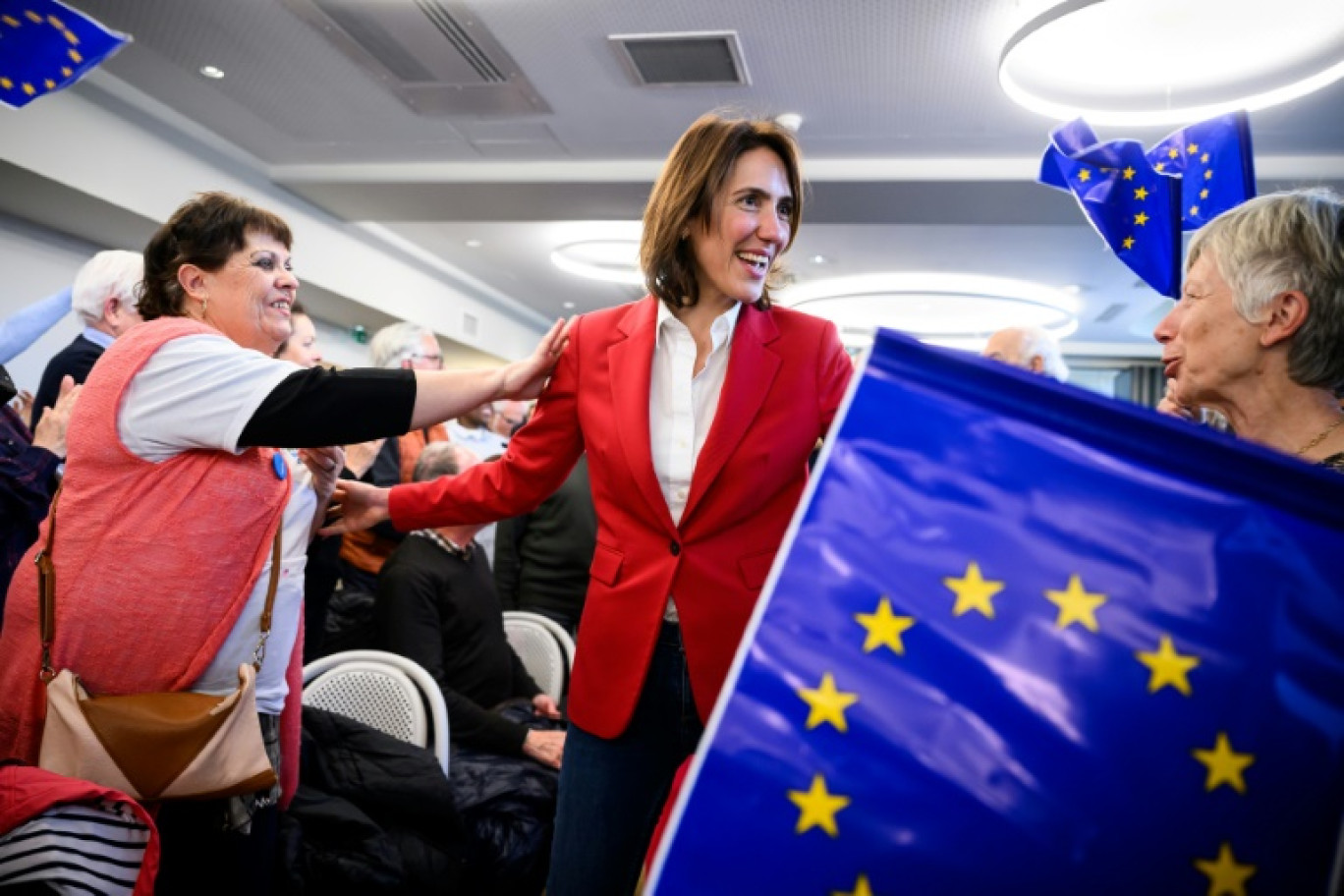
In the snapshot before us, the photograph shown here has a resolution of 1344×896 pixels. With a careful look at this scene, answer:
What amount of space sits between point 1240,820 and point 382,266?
8.71 meters

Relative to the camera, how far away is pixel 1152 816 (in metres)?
0.63

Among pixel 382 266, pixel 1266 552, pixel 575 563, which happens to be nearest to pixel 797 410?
pixel 1266 552

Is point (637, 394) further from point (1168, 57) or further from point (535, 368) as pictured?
point (1168, 57)

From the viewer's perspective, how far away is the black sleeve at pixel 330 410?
1355 millimetres

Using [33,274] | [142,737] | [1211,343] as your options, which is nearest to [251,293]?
[142,737]

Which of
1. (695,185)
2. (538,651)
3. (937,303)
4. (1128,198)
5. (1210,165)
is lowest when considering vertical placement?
(538,651)

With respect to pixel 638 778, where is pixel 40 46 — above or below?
above

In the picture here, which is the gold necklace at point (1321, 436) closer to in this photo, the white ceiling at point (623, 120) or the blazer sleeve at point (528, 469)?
the blazer sleeve at point (528, 469)

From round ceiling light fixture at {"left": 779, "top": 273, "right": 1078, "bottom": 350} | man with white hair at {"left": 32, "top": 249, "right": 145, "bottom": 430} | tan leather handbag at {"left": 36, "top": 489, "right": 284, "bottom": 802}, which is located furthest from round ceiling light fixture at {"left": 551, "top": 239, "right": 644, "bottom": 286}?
tan leather handbag at {"left": 36, "top": 489, "right": 284, "bottom": 802}

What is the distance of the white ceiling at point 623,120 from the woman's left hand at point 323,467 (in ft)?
10.5

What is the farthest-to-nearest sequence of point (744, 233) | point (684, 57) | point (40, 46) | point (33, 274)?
1. point (33, 274)
2. point (684, 57)
3. point (40, 46)
4. point (744, 233)

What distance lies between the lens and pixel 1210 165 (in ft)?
7.80

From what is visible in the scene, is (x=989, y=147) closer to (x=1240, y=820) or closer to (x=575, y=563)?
(x=575, y=563)

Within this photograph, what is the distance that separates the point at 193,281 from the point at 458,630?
1329mm
